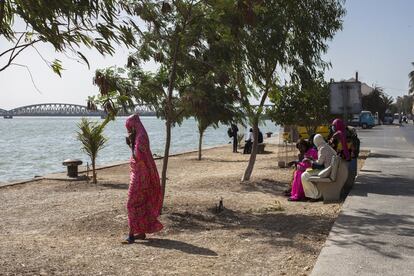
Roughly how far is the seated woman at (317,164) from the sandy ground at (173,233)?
31cm

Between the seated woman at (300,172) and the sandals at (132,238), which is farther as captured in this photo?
the seated woman at (300,172)

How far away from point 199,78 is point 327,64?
653cm

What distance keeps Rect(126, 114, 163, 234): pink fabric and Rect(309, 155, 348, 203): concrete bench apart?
3.93 m

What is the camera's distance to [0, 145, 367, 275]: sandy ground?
6.01 m

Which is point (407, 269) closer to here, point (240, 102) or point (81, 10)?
point (81, 10)

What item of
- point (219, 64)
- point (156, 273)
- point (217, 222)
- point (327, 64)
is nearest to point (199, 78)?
point (219, 64)

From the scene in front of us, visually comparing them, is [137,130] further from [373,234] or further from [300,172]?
[300,172]

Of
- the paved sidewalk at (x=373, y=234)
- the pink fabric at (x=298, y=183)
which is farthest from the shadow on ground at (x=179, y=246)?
the pink fabric at (x=298, y=183)

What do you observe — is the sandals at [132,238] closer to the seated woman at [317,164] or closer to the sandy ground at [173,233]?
the sandy ground at [173,233]

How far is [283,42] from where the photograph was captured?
13406 mm

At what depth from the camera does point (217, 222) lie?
8781mm

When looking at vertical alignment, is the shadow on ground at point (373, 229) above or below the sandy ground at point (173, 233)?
above

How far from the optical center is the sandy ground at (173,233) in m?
6.01

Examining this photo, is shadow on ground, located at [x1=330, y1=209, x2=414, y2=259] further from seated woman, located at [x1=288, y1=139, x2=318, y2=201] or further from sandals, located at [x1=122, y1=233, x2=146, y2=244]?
sandals, located at [x1=122, y1=233, x2=146, y2=244]
